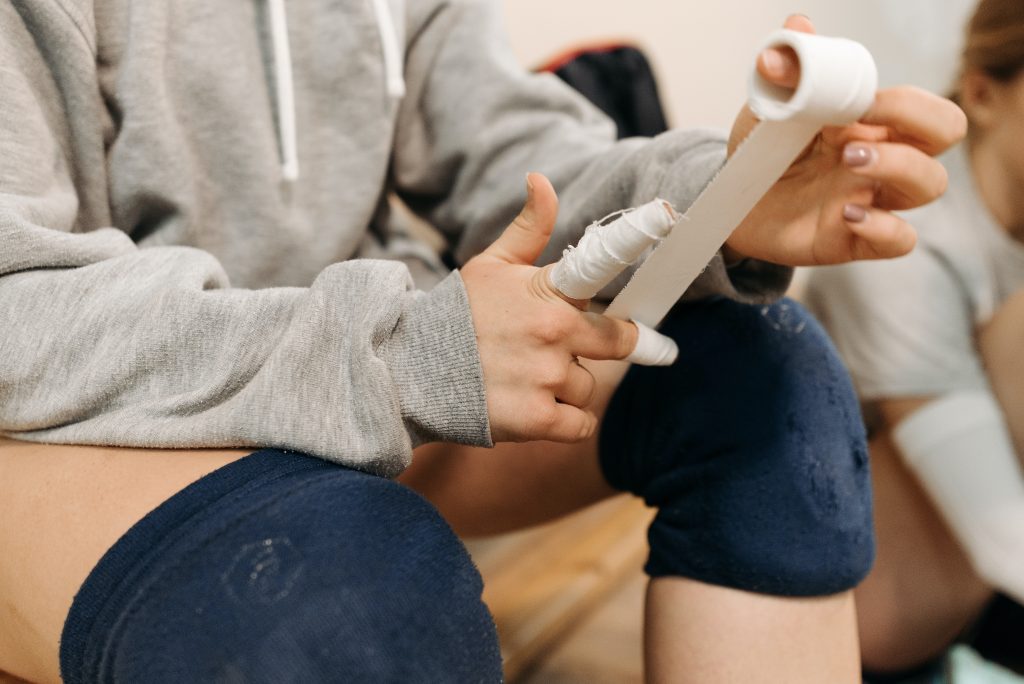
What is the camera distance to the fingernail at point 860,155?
1.18 ft

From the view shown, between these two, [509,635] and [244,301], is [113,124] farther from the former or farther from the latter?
[509,635]

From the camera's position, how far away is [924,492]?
0.78 m

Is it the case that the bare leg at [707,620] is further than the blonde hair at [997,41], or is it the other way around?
the blonde hair at [997,41]

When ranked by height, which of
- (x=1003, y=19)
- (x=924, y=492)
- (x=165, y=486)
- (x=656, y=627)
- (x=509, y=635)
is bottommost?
(x=509, y=635)

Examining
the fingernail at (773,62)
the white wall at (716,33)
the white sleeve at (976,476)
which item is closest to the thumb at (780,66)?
the fingernail at (773,62)

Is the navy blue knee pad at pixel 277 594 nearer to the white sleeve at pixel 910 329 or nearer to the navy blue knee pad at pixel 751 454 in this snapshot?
the navy blue knee pad at pixel 751 454

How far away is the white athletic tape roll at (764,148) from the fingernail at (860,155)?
0.07ft

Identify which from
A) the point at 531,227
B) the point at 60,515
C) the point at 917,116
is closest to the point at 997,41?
the point at 917,116

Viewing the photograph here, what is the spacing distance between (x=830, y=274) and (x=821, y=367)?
0.41 m

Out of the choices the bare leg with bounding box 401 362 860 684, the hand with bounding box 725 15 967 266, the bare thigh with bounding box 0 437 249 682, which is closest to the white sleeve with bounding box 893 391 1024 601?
the bare leg with bounding box 401 362 860 684

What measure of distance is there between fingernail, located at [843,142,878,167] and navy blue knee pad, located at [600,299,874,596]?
14 centimetres

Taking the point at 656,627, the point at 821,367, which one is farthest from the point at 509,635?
the point at 821,367

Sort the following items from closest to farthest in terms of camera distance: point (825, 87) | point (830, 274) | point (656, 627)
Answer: point (825, 87) < point (656, 627) < point (830, 274)

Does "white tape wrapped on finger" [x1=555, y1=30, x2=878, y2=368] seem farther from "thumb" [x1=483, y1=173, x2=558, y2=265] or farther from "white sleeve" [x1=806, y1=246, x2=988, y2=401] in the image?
"white sleeve" [x1=806, y1=246, x2=988, y2=401]
